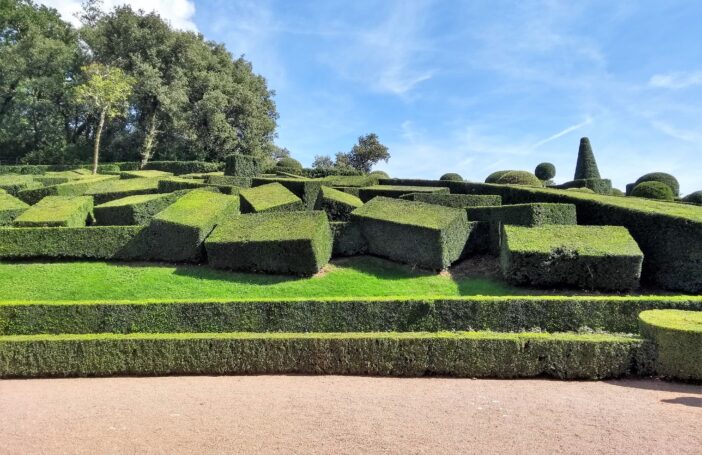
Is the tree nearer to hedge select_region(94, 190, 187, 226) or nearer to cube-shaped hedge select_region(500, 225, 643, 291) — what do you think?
hedge select_region(94, 190, 187, 226)

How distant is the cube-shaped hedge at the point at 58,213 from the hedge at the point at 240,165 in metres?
9.93

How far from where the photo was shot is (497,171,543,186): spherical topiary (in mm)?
27125

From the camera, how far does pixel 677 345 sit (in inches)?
285

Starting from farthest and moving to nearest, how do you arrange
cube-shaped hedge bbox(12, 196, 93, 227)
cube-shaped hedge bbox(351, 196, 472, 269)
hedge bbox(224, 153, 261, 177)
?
hedge bbox(224, 153, 261, 177) → cube-shaped hedge bbox(12, 196, 93, 227) → cube-shaped hedge bbox(351, 196, 472, 269)

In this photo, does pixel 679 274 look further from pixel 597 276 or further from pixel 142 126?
pixel 142 126

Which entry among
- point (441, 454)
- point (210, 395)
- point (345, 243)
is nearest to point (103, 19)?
point (345, 243)

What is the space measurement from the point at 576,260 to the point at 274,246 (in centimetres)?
820

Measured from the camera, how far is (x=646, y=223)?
1248 centimetres

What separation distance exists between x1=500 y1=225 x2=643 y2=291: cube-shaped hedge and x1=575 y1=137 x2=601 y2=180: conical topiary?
22547mm

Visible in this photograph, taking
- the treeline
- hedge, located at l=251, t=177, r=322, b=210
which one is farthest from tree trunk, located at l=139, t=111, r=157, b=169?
hedge, located at l=251, t=177, r=322, b=210

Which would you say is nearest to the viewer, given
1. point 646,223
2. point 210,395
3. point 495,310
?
point 210,395

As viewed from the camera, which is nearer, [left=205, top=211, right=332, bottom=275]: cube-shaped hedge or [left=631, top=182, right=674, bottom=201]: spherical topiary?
[left=205, top=211, right=332, bottom=275]: cube-shaped hedge

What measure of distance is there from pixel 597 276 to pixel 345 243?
7.47 m

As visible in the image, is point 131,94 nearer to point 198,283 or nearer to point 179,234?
point 179,234
